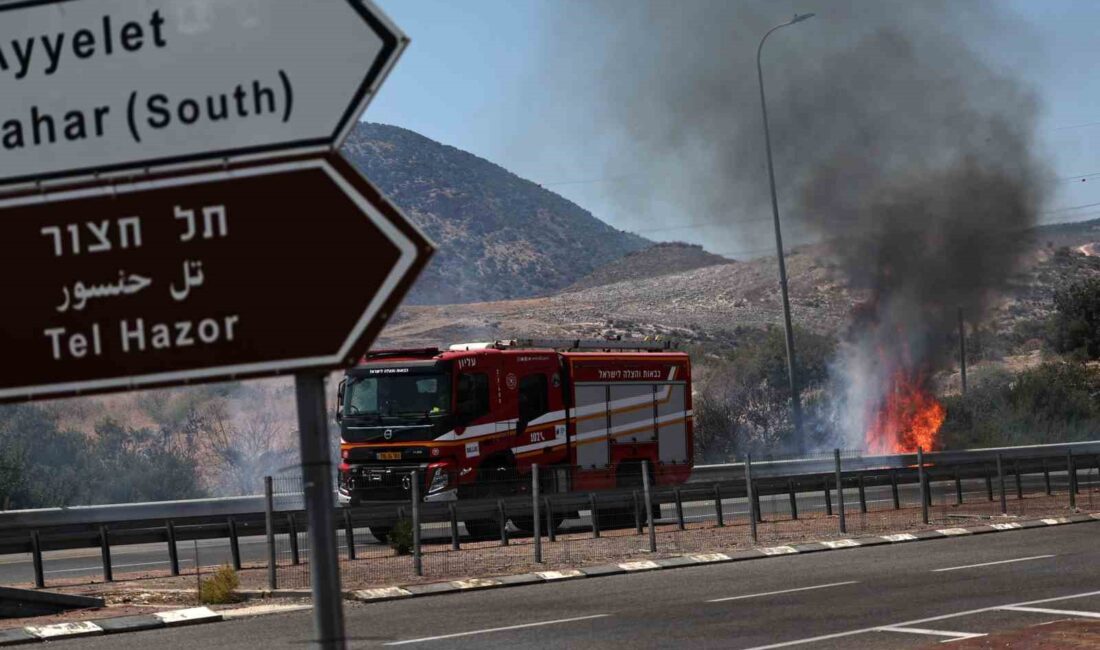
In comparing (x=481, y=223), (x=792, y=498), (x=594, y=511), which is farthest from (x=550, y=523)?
(x=481, y=223)

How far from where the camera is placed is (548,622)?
14.5 m

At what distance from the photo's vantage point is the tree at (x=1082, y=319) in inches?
2830

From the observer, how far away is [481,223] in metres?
166

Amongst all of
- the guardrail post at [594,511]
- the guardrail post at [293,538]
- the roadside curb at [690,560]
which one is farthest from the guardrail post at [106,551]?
the guardrail post at [594,511]

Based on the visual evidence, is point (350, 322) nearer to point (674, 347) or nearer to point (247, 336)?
point (247, 336)

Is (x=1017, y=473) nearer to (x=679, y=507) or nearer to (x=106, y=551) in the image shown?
(x=679, y=507)

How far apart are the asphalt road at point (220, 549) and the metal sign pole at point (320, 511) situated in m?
16.4

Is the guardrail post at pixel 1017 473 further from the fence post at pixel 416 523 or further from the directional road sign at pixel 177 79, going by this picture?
the directional road sign at pixel 177 79

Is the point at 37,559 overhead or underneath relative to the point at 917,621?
overhead

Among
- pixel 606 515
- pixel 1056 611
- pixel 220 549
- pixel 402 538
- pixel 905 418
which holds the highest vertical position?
pixel 905 418

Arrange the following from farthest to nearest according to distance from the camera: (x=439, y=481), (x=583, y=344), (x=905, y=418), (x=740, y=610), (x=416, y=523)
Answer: (x=905, y=418) < (x=583, y=344) < (x=439, y=481) < (x=416, y=523) < (x=740, y=610)

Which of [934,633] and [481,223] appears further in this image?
[481,223]

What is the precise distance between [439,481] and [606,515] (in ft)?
10.4

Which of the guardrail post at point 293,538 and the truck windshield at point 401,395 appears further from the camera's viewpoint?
the truck windshield at point 401,395
